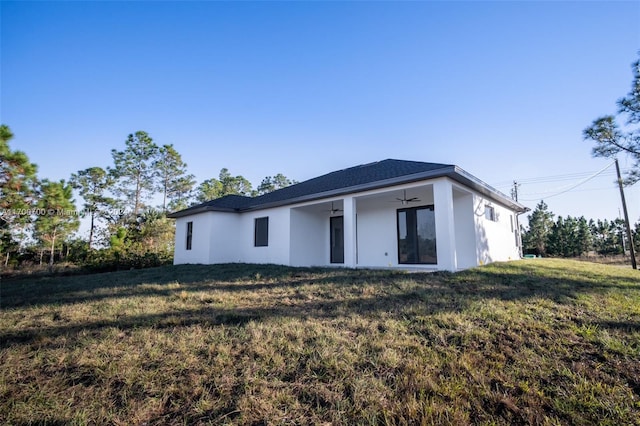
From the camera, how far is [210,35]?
902 centimetres

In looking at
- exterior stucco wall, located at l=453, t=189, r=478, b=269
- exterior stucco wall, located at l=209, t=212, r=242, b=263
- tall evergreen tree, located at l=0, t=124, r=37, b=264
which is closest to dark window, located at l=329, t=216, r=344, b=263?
exterior stucco wall, located at l=209, t=212, r=242, b=263

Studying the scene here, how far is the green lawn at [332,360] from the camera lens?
2.24 meters

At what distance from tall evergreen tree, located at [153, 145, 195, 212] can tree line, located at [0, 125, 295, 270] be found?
8 cm

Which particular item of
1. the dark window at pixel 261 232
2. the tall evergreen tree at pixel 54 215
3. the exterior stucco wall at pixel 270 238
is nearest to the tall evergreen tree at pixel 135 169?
the tall evergreen tree at pixel 54 215

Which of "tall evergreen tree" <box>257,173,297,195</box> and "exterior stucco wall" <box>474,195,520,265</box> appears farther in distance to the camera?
"tall evergreen tree" <box>257,173,297,195</box>

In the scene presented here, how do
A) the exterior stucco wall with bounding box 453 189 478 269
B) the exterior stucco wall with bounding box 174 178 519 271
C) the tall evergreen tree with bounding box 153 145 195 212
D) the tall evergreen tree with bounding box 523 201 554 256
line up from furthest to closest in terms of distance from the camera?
1. the tall evergreen tree with bounding box 523 201 554 256
2. the tall evergreen tree with bounding box 153 145 195 212
3. the exterior stucco wall with bounding box 453 189 478 269
4. the exterior stucco wall with bounding box 174 178 519 271

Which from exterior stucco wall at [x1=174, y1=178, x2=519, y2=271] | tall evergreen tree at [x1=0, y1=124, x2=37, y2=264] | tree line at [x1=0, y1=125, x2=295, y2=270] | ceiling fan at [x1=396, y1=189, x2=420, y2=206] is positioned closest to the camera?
exterior stucco wall at [x1=174, y1=178, x2=519, y2=271]

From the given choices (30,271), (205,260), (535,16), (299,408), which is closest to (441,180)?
(535,16)

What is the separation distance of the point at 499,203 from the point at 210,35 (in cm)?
1233

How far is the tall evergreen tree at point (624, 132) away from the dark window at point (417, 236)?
26.6 feet

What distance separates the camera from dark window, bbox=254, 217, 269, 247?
11.8 m

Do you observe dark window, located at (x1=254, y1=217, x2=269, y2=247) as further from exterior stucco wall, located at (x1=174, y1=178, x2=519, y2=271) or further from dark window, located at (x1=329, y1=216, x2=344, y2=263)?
dark window, located at (x1=329, y1=216, x2=344, y2=263)

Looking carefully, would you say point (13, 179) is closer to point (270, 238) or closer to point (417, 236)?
point (270, 238)

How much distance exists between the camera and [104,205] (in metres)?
22.0
